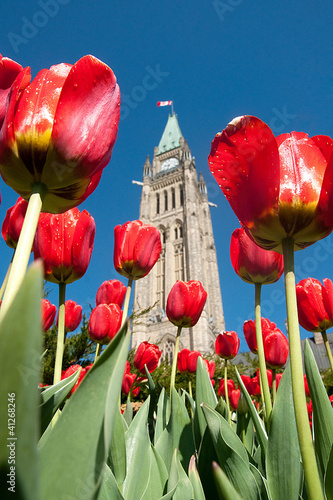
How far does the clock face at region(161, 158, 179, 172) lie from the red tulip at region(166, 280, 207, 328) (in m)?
Result: 31.3

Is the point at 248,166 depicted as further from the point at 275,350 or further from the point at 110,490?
the point at 275,350

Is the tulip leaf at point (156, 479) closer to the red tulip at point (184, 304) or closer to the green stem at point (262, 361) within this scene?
the green stem at point (262, 361)

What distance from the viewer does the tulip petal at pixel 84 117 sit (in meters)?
0.51

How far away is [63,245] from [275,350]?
3.56 feet

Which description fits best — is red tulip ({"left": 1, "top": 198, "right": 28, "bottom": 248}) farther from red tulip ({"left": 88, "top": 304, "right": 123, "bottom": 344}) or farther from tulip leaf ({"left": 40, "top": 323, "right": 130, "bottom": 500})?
tulip leaf ({"left": 40, "top": 323, "right": 130, "bottom": 500})

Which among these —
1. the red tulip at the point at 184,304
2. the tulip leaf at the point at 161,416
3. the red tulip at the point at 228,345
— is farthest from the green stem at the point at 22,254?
the red tulip at the point at 228,345

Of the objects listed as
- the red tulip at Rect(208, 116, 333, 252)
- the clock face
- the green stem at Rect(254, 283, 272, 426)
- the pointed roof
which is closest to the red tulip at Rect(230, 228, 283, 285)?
the green stem at Rect(254, 283, 272, 426)

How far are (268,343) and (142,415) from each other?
0.74 metres

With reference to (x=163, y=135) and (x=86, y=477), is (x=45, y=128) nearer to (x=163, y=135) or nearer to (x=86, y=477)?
(x=86, y=477)

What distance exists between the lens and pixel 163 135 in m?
38.0

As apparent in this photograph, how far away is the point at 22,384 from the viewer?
0.75 feet

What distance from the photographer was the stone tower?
2236 centimetres

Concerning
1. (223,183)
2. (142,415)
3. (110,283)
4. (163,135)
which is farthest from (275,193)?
(163,135)

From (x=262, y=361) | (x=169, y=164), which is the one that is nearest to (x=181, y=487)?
(x=262, y=361)
